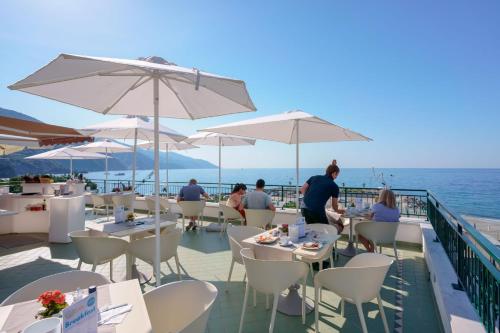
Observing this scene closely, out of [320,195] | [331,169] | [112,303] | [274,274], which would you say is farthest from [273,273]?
[331,169]

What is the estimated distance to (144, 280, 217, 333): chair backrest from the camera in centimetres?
163

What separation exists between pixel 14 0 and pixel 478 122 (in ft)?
117

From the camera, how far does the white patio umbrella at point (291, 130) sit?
165 inches

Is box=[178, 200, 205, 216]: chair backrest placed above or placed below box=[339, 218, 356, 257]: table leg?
above

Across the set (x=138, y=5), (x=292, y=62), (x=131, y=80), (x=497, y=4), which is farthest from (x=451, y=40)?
(x=131, y=80)

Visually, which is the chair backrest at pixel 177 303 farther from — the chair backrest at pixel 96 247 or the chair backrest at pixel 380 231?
the chair backrest at pixel 380 231

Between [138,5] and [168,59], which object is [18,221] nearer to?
[138,5]

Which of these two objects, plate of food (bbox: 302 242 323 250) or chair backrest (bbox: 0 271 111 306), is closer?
chair backrest (bbox: 0 271 111 306)

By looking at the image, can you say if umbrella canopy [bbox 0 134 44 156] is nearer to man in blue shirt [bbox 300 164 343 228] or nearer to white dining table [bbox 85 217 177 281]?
white dining table [bbox 85 217 177 281]

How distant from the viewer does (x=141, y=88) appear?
10.6ft

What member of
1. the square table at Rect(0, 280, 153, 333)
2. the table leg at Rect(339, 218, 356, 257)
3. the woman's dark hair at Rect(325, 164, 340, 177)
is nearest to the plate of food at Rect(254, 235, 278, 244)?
the square table at Rect(0, 280, 153, 333)

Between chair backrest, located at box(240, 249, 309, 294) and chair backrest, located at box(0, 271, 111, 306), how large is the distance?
117 centimetres

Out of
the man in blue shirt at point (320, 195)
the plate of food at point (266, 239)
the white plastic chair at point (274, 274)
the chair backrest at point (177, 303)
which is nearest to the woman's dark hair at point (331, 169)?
the man in blue shirt at point (320, 195)

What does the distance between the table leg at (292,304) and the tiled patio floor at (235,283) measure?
82 millimetres
